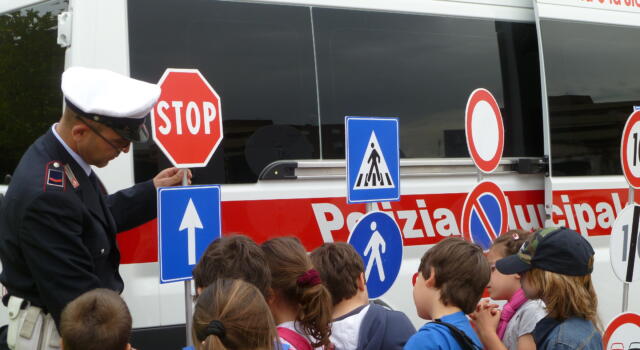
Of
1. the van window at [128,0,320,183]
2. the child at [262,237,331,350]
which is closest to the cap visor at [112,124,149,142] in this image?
the child at [262,237,331,350]

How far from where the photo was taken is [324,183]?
4.77 m

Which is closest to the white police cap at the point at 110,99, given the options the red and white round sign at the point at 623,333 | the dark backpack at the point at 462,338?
the dark backpack at the point at 462,338

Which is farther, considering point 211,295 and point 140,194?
point 140,194

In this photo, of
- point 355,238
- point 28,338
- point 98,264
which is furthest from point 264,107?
point 28,338

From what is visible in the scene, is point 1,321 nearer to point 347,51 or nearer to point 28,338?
point 28,338

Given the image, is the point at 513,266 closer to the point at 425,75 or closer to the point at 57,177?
the point at 57,177

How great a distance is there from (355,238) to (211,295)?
6.71ft

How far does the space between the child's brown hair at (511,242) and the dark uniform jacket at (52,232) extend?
1.91 metres

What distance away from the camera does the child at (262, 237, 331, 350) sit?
2.99 meters

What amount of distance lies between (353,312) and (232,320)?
37.0 inches

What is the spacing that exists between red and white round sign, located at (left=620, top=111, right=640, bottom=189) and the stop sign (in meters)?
2.72

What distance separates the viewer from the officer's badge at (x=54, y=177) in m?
3.06

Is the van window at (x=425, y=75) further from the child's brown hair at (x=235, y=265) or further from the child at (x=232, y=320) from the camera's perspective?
the child at (x=232, y=320)

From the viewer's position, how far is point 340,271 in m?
3.27
